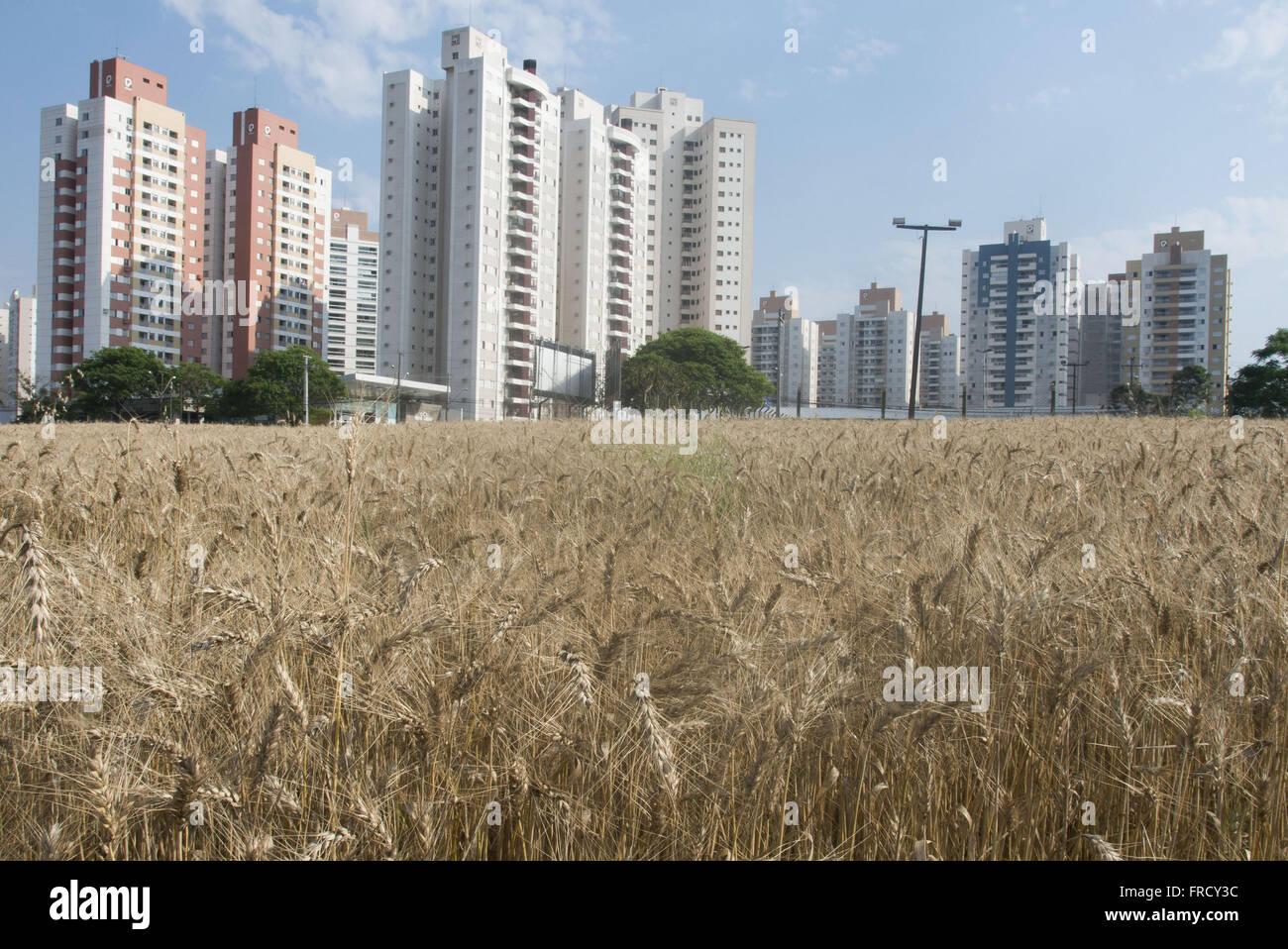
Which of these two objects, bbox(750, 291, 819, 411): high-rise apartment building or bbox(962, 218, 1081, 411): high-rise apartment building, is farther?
bbox(750, 291, 819, 411): high-rise apartment building

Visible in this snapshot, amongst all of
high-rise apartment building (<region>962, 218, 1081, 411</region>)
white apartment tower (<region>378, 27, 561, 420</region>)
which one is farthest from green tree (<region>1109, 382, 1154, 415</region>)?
high-rise apartment building (<region>962, 218, 1081, 411</region>)

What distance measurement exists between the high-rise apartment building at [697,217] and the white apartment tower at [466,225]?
111 feet

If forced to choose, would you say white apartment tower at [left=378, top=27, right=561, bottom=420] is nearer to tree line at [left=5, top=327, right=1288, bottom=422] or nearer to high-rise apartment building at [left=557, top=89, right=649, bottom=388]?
high-rise apartment building at [left=557, top=89, right=649, bottom=388]

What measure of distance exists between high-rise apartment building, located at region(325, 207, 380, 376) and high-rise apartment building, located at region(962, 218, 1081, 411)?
107000 mm

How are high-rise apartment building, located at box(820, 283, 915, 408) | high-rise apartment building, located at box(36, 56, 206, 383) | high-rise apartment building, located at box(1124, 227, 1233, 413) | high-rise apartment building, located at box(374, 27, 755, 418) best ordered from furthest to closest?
high-rise apartment building, located at box(820, 283, 915, 408), high-rise apartment building, located at box(1124, 227, 1233, 413), high-rise apartment building, located at box(36, 56, 206, 383), high-rise apartment building, located at box(374, 27, 755, 418)

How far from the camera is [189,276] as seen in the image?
318 feet

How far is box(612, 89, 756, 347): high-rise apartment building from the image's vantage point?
108938 millimetres

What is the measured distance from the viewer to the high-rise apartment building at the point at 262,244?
9744 cm

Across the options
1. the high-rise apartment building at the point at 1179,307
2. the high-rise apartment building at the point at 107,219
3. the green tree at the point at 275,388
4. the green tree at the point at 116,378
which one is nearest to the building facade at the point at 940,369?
the high-rise apartment building at the point at 1179,307

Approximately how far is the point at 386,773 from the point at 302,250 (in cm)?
11995

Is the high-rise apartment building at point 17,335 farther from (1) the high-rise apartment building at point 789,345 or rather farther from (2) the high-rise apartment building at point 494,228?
(1) the high-rise apartment building at point 789,345

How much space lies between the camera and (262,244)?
10138 centimetres

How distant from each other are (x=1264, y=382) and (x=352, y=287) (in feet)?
470

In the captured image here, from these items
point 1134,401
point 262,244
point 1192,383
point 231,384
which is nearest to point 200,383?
point 231,384
